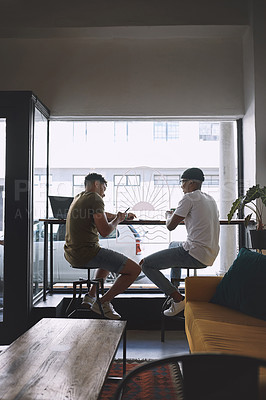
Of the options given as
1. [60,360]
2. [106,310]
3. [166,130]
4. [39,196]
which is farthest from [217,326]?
[166,130]

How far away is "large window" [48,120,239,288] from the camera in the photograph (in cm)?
440

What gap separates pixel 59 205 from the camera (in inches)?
158

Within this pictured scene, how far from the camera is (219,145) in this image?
4.48 meters

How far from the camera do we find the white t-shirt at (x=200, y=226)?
11.0 feet

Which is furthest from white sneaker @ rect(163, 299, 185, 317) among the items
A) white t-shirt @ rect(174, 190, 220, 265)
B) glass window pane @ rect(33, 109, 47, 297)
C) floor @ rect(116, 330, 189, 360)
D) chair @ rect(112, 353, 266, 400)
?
chair @ rect(112, 353, 266, 400)

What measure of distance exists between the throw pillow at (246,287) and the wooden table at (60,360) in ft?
2.71

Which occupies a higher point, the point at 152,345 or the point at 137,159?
the point at 137,159

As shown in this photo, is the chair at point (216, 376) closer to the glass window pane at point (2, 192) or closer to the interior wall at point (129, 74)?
the glass window pane at point (2, 192)

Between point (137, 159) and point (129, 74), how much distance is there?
3.05ft

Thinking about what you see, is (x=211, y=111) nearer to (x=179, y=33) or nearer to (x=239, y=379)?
(x=179, y=33)

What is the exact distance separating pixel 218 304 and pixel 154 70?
2.67 meters

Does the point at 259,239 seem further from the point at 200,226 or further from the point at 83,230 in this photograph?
the point at 83,230

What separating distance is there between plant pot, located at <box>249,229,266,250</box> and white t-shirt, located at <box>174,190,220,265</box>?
43 cm

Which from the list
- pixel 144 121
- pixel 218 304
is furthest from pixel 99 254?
pixel 144 121
